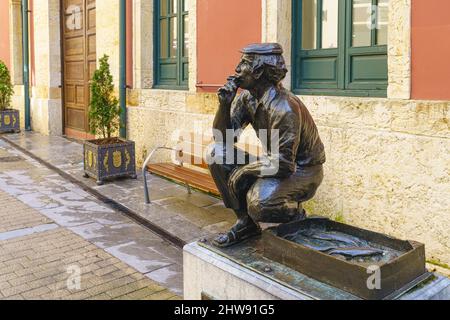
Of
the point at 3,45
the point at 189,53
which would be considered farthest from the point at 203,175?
the point at 3,45

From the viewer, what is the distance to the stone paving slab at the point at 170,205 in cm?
516

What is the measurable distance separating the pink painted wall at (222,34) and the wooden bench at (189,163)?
0.80 meters

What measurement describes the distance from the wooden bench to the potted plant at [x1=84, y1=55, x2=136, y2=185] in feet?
2.74

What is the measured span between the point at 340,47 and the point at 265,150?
9.16ft

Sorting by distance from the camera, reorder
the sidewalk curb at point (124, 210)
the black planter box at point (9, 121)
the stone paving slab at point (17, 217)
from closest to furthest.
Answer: the sidewalk curb at point (124, 210) < the stone paving slab at point (17, 217) < the black planter box at point (9, 121)

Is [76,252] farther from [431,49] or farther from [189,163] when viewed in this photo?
[431,49]

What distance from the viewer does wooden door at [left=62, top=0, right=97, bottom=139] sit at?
1070 cm

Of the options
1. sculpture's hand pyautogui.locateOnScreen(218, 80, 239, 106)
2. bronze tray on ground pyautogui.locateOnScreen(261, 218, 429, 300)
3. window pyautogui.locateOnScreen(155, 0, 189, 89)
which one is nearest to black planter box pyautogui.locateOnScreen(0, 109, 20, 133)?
window pyautogui.locateOnScreen(155, 0, 189, 89)

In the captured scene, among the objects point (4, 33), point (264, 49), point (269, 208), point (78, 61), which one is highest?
point (4, 33)

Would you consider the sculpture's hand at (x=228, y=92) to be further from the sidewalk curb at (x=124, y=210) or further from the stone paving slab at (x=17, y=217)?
the stone paving slab at (x=17, y=217)

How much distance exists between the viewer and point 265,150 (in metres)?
2.89

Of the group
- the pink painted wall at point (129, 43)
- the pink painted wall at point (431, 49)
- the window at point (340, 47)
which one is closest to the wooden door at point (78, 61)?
the pink painted wall at point (129, 43)

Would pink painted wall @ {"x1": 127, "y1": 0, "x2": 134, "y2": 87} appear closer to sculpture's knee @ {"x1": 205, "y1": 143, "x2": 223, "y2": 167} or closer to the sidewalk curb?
the sidewalk curb

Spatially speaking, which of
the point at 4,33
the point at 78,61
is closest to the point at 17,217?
the point at 78,61
